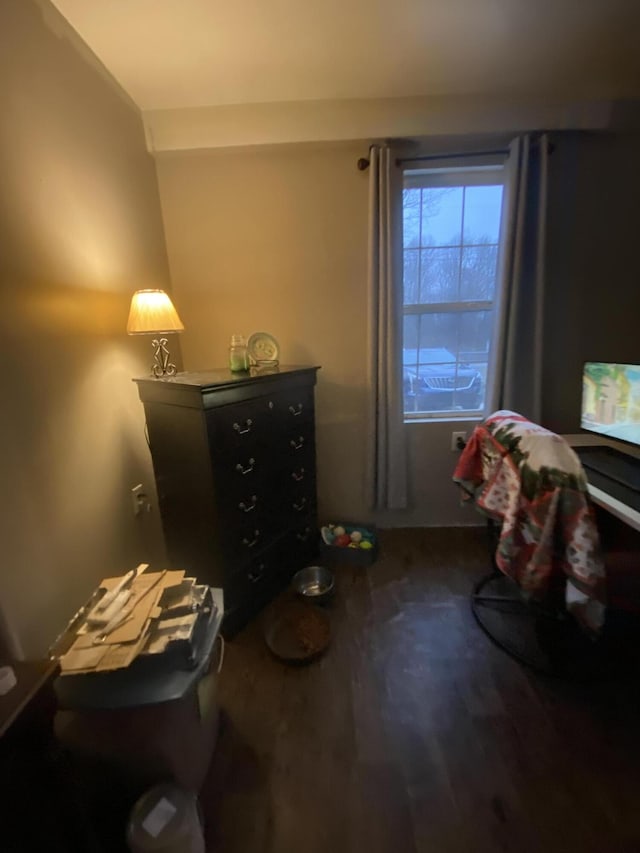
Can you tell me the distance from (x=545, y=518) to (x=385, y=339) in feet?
3.99

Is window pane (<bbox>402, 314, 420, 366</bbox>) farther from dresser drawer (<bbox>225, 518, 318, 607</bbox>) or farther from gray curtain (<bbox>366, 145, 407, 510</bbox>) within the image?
dresser drawer (<bbox>225, 518, 318, 607</bbox>)

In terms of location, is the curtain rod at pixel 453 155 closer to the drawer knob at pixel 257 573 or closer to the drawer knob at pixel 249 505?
the drawer knob at pixel 249 505

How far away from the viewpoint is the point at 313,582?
6.05ft

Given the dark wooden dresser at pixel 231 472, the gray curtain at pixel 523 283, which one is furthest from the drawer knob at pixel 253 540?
the gray curtain at pixel 523 283

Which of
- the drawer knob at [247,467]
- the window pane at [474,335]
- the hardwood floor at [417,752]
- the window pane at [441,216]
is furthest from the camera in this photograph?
the window pane at [474,335]

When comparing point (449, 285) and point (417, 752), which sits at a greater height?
point (449, 285)

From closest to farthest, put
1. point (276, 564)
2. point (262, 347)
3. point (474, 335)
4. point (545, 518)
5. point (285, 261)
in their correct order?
point (545, 518) → point (276, 564) → point (262, 347) → point (285, 261) → point (474, 335)

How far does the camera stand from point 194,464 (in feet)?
4.63

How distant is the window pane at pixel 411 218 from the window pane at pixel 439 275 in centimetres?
10

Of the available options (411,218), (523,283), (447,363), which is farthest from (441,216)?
(447,363)

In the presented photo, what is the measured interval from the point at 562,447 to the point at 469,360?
3.87 feet

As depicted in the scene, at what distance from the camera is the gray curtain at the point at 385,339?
1.80 meters

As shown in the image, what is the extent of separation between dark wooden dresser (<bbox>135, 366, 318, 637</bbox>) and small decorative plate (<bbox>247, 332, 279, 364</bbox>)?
21 cm

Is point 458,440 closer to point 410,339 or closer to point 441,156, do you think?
point 410,339
